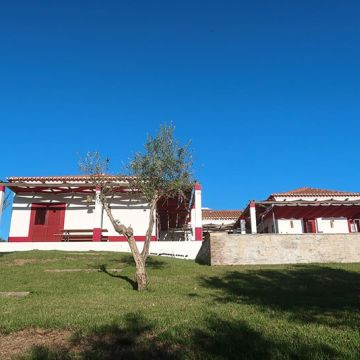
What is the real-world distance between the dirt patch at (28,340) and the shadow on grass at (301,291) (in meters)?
4.03

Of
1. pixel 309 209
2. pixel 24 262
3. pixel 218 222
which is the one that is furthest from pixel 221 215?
pixel 24 262

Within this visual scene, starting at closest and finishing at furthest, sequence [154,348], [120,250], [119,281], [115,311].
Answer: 1. [154,348]
2. [115,311]
3. [119,281]
4. [120,250]

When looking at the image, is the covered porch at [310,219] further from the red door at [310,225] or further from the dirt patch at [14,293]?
the dirt patch at [14,293]

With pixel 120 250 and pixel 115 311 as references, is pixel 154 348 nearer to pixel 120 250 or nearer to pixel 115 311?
pixel 115 311

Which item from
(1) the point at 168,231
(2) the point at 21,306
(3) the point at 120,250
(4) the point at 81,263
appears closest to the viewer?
(2) the point at 21,306

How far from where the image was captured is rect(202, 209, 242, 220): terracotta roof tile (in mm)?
40188

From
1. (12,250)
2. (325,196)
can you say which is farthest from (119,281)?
(325,196)

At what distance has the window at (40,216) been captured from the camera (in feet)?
89.6

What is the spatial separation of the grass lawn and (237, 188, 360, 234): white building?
13.4m

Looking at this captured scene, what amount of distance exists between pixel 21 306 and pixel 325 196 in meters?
25.8

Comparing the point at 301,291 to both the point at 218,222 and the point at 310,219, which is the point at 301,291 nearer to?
the point at 310,219

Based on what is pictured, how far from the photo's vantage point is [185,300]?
9641 millimetres

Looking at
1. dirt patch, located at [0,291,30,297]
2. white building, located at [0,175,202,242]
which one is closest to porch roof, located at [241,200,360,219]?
white building, located at [0,175,202,242]

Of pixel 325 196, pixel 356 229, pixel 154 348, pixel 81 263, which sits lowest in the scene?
pixel 154 348
